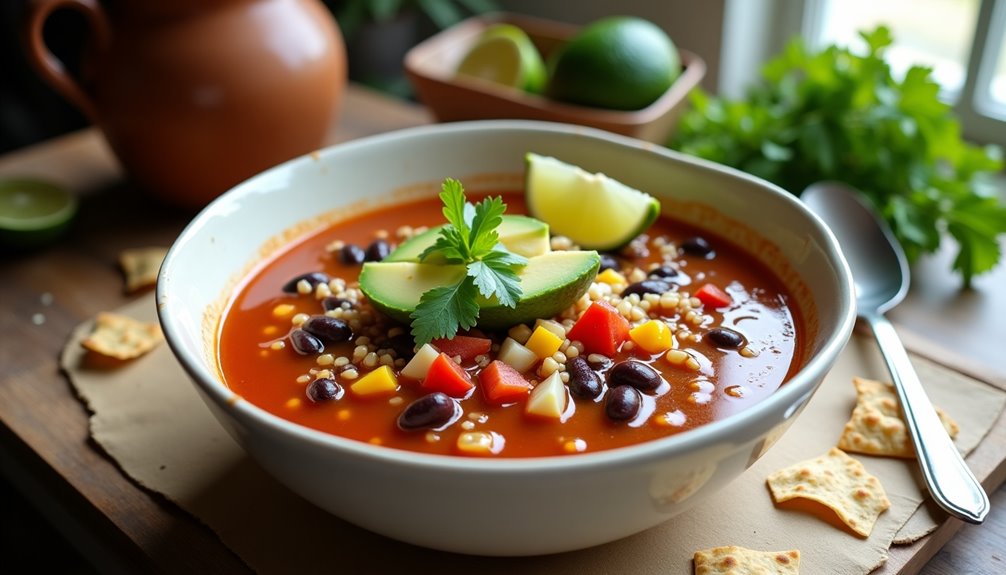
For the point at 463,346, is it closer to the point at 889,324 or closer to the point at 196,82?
the point at 889,324

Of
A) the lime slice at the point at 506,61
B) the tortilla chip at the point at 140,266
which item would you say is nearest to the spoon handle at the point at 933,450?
the lime slice at the point at 506,61

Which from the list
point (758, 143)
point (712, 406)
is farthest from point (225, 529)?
point (758, 143)

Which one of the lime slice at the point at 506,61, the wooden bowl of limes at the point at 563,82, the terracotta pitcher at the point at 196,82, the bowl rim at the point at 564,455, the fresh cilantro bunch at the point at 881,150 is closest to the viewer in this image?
the bowl rim at the point at 564,455

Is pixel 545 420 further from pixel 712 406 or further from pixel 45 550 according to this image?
pixel 45 550

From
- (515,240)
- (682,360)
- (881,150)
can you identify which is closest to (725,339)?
(682,360)

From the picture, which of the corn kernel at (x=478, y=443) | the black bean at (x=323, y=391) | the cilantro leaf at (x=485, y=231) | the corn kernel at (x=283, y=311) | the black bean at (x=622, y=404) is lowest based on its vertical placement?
the corn kernel at (x=283, y=311)

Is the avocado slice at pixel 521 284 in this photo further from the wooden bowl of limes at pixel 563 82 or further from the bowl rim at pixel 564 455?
the wooden bowl of limes at pixel 563 82

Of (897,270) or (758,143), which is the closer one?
(897,270)
